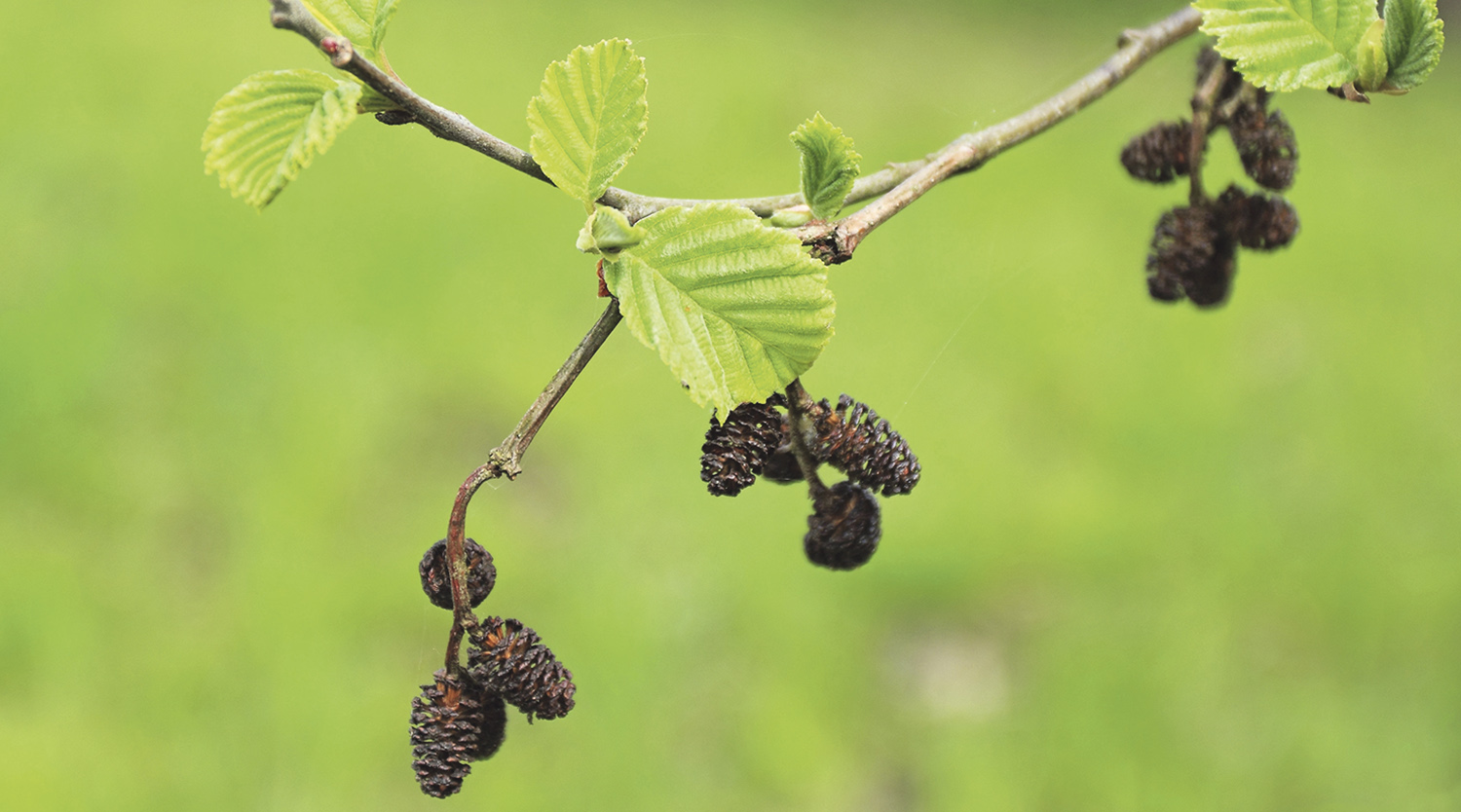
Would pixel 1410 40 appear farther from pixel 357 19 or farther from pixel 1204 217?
pixel 357 19

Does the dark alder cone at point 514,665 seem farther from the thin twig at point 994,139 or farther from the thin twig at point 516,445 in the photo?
the thin twig at point 994,139

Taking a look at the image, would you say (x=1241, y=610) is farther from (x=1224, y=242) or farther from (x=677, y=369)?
(x=677, y=369)

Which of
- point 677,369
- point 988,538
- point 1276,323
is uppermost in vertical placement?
point 1276,323

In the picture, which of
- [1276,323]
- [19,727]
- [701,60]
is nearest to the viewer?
[19,727]

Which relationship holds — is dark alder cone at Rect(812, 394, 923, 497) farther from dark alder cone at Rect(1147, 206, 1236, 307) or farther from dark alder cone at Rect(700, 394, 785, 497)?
dark alder cone at Rect(1147, 206, 1236, 307)

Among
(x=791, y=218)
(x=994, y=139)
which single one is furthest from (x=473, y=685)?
(x=994, y=139)

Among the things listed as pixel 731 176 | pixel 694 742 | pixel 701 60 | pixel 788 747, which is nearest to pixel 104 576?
pixel 694 742

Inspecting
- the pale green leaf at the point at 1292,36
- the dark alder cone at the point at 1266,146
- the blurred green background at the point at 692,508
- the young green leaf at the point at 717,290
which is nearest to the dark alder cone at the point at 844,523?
the young green leaf at the point at 717,290
